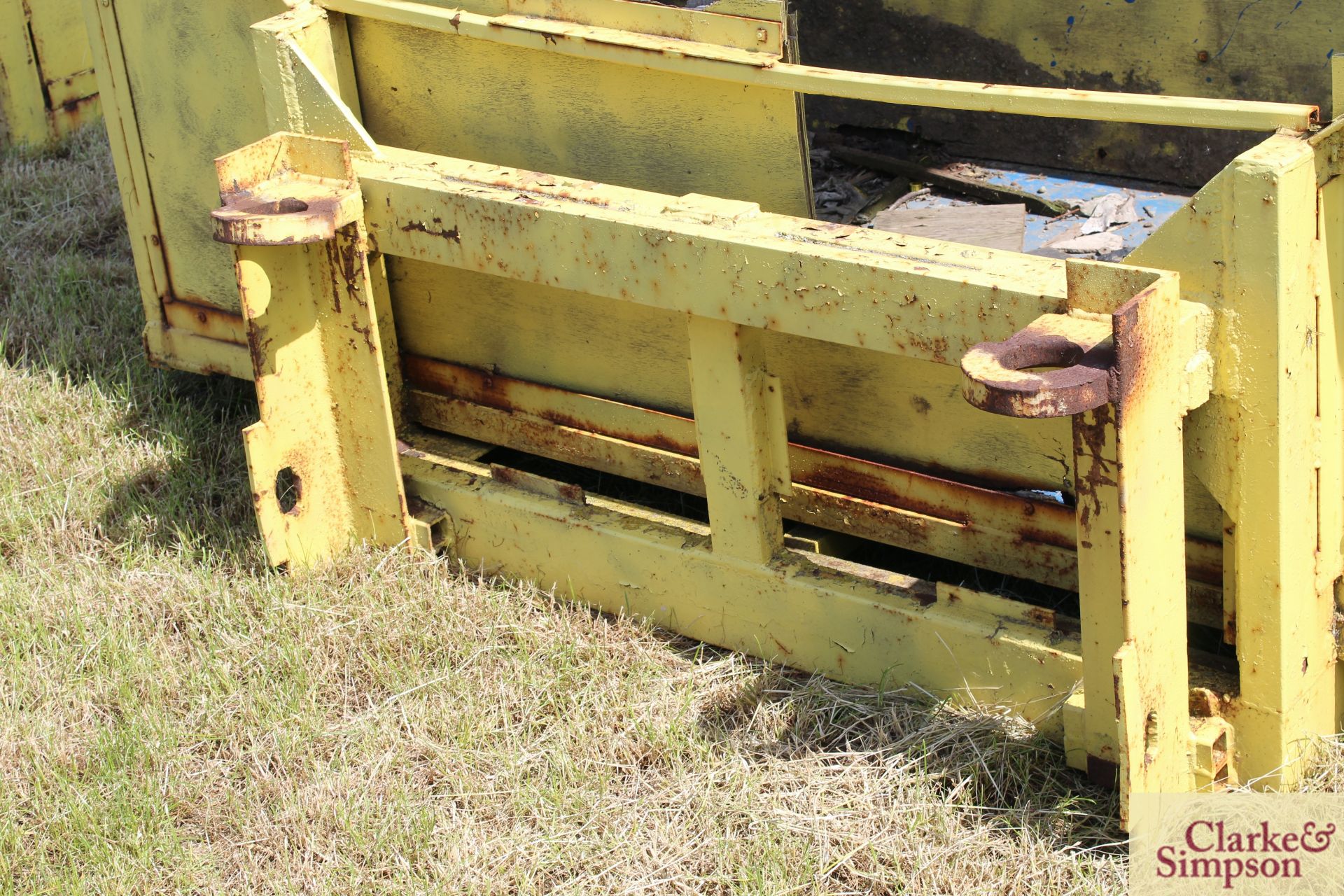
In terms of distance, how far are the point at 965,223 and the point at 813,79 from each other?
1120 millimetres

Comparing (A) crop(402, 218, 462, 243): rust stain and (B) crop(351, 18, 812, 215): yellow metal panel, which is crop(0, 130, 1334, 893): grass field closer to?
(A) crop(402, 218, 462, 243): rust stain

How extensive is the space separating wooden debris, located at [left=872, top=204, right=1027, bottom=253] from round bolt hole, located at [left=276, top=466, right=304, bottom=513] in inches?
56.0

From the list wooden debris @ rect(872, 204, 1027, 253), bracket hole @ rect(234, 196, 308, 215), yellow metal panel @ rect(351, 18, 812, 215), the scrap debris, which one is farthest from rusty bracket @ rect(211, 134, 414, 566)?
the scrap debris

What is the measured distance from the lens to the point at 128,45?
3746 mm

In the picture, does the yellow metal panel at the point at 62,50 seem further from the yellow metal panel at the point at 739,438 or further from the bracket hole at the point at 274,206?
the yellow metal panel at the point at 739,438

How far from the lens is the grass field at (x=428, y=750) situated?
8.40ft

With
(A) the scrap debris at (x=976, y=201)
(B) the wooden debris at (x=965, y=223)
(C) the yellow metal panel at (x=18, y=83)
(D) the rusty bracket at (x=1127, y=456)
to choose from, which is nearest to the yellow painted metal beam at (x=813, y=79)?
(D) the rusty bracket at (x=1127, y=456)

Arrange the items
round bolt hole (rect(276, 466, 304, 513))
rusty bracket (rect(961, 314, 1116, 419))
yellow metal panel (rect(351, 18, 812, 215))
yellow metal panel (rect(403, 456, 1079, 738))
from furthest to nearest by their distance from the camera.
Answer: round bolt hole (rect(276, 466, 304, 513))
yellow metal panel (rect(351, 18, 812, 215))
yellow metal panel (rect(403, 456, 1079, 738))
rusty bracket (rect(961, 314, 1116, 419))

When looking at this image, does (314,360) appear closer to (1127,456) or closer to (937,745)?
(937,745)

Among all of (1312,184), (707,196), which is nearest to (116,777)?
(707,196)

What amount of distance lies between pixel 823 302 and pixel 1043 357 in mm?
464

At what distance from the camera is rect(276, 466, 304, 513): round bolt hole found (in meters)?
3.30

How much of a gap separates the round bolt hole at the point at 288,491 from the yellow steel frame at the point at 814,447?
0.02m

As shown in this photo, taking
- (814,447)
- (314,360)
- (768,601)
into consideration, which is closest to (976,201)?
(814,447)
